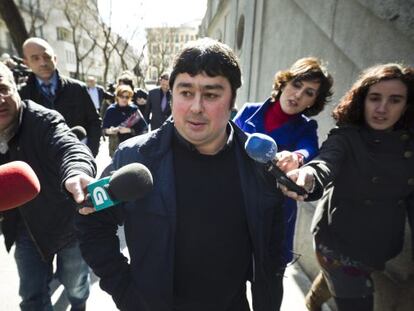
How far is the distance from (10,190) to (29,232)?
1.33m

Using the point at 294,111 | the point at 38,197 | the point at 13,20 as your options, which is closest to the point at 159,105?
the point at 13,20

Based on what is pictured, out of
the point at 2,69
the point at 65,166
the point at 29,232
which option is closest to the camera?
the point at 65,166

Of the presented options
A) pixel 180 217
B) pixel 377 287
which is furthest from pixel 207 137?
pixel 377 287

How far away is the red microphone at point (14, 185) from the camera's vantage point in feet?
3.14

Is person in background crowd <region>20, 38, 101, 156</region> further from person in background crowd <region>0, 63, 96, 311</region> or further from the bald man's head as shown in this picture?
person in background crowd <region>0, 63, 96, 311</region>

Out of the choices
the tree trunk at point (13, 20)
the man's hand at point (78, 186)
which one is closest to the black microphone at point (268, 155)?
the man's hand at point (78, 186)

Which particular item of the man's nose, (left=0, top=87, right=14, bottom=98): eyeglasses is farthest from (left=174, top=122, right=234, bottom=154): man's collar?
(left=0, top=87, right=14, bottom=98): eyeglasses

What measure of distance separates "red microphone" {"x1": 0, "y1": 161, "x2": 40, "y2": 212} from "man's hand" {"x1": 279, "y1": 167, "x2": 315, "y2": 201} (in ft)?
3.22

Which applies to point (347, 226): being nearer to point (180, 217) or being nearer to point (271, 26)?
point (180, 217)

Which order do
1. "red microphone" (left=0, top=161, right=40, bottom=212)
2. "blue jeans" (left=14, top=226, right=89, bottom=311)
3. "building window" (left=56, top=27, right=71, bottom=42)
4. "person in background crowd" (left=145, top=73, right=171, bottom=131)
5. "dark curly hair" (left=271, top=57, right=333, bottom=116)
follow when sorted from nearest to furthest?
"red microphone" (left=0, top=161, right=40, bottom=212), "blue jeans" (left=14, top=226, right=89, bottom=311), "dark curly hair" (left=271, top=57, right=333, bottom=116), "person in background crowd" (left=145, top=73, right=171, bottom=131), "building window" (left=56, top=27, right=71, bottom=42)

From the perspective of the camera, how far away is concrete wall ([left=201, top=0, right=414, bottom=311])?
2555 millimetres

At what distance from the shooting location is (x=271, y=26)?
19.2 ft

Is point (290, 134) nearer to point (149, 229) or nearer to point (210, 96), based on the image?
point (210, 96)

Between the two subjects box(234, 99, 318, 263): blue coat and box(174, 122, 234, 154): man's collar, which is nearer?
box(174, 122, 234, 154): man's collar
